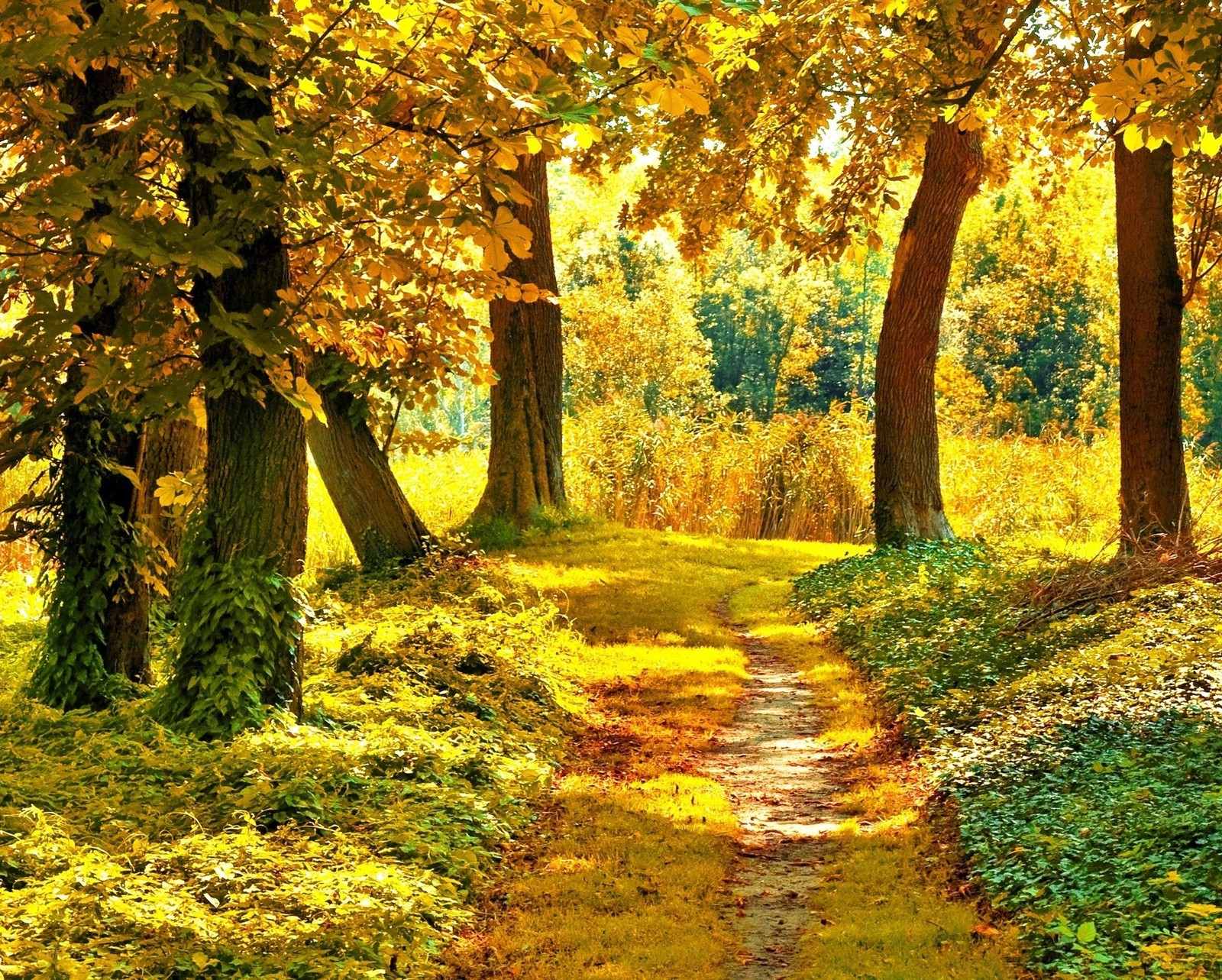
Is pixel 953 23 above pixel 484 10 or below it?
above

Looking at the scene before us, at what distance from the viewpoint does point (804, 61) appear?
30.6ft

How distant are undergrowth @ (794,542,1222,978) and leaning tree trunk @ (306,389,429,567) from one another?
13.9 feet

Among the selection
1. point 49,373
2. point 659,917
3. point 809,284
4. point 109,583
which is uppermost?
point 809,284

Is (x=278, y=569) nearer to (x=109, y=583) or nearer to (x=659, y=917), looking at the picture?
(x=109, y=583)

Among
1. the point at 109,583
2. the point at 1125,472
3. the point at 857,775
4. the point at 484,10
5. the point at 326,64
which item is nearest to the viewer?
the point at 484,10

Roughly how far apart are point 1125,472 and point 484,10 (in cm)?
758

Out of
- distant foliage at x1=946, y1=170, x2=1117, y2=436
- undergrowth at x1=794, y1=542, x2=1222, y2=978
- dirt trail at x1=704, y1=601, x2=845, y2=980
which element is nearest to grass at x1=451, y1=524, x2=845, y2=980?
dirt trail at x1=704, y1=601, x2=845, y2=980

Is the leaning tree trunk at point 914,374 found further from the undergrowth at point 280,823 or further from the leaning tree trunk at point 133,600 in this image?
the leaning tree trunk at point 133,600

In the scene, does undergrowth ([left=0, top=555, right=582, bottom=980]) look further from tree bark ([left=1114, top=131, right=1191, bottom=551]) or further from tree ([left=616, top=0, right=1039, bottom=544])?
tree bark ([left=1114, top=131, right=1191, bottom=551])

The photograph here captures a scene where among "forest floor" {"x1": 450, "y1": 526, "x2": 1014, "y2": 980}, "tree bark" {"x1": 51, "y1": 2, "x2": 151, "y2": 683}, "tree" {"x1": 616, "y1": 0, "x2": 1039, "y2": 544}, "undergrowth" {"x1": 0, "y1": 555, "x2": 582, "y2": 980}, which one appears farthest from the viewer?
"tree" {"x1": 616, "y1": 0, "x2": 1039, "y2": 544}

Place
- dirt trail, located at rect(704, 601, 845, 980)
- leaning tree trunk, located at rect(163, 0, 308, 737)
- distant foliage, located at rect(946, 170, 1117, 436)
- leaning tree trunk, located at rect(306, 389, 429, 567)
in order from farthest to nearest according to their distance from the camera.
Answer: distant foliage, located at rect(946, 170, 1117, 436)
leaning tree trunk, located at rect(306, 389, 429, 567)
leaning tree trunk, located at rect(163, 0, 308, 737)
dirt trail, located at rect(704, 601, 845, 980)

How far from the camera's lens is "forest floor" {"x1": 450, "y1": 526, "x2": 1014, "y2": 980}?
4.44m

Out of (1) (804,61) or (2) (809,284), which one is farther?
(2) (809,284)

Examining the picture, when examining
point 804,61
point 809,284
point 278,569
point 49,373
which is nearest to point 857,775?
point 278,569
